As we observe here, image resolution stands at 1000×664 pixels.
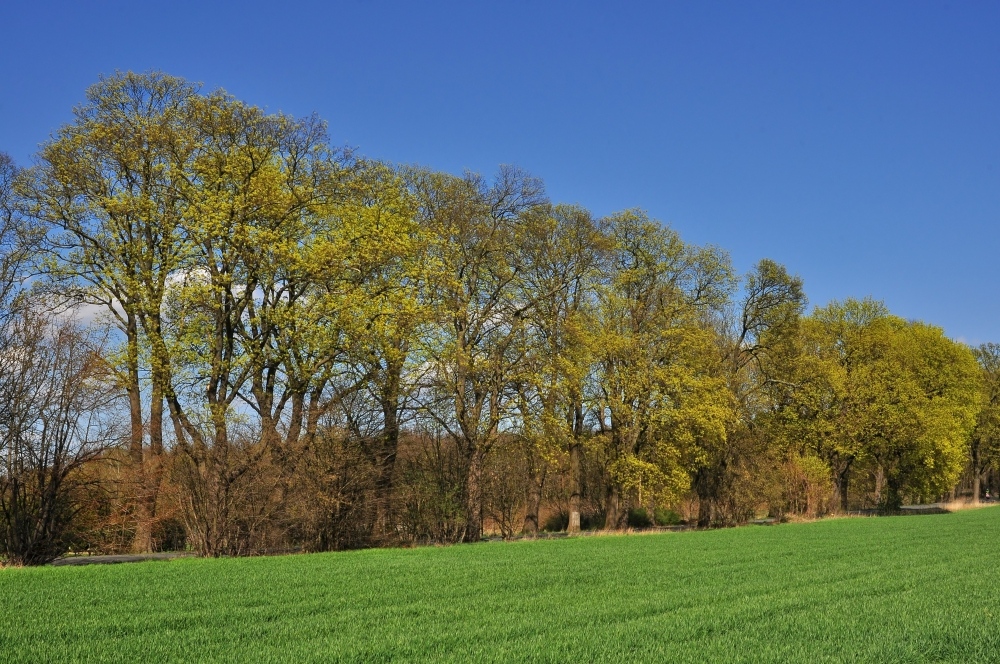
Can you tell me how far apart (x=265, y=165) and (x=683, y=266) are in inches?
791

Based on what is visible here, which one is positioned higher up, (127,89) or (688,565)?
(127,89)

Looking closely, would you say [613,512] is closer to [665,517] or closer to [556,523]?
[556,523]

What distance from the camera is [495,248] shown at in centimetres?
3150

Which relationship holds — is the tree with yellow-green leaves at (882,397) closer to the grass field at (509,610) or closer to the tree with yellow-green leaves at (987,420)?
the tree with yellow-green leaves at (987,420)

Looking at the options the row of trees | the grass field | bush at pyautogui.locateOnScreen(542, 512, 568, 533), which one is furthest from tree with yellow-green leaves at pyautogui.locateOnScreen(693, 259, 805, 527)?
the grass field

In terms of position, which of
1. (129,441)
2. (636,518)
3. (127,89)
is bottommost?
(636,518)

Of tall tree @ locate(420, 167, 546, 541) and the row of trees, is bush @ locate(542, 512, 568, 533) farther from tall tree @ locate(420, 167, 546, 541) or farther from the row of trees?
tall tree @ locate(420, 167, 546, 541)

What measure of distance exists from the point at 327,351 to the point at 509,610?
15.4 m

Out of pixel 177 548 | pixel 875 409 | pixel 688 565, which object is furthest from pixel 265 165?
pixel 875 409

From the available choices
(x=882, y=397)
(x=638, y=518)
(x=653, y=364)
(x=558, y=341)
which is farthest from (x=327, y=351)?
(x=882, y=397)

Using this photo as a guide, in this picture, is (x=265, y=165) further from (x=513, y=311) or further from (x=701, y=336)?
(x=701, y=336)

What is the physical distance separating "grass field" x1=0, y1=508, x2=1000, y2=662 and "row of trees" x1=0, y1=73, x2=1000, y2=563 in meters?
4.33

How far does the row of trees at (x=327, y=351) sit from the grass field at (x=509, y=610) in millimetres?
4331

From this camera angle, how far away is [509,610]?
11336 millimetres
